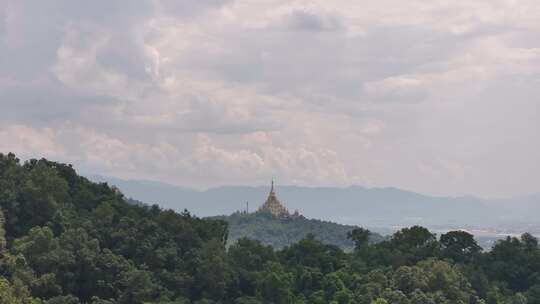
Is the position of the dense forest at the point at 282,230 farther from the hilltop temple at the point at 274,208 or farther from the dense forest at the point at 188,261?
the dense forest at the point at 188,261

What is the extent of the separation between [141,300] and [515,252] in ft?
108

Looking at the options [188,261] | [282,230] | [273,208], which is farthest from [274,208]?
[188,261]

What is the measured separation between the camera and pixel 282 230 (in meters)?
152

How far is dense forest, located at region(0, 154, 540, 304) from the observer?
53719 millimetres

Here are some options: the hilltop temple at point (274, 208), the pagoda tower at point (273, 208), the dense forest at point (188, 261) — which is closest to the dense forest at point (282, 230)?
the hilltop temple at point (274, 208)

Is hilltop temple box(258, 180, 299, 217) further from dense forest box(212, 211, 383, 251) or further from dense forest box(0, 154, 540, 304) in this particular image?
dense forest box(0, 154, 540, 304)

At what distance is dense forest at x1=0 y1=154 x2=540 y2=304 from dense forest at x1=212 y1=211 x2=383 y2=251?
72.2m

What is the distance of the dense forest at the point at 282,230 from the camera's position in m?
148

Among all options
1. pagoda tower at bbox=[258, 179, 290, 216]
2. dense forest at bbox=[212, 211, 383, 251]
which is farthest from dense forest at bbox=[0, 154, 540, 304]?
→ pagoda tower at bbox=[258, 179, 290, 216]

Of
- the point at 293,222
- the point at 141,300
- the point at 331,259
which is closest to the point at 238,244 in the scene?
the point at 331,259

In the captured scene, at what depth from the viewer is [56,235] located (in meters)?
58.5

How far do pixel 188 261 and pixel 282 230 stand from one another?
301 ft

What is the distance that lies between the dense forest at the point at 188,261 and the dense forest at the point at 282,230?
72.2m

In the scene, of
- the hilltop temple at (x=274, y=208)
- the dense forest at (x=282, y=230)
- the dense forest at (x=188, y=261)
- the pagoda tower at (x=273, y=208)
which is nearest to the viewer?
the dense forest at (x=188, y=261)
